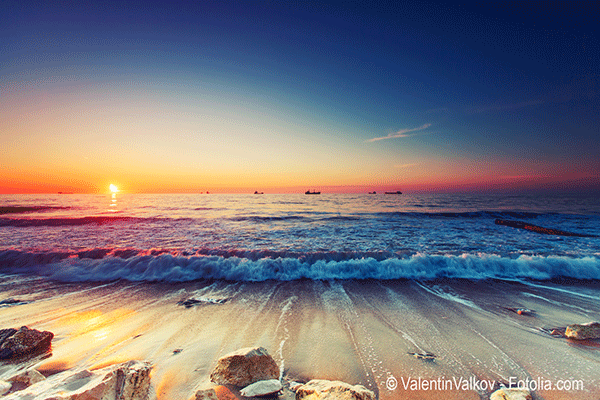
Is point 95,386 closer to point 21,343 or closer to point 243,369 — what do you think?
point 243,369

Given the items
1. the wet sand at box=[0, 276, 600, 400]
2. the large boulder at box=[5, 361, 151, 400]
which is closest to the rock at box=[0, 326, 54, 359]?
the wet sand at box=[0, 276, 600, 400]

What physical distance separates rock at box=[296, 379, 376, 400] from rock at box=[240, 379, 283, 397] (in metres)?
0.28

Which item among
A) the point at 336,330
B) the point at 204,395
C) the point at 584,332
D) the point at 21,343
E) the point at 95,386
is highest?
the point at 95,386

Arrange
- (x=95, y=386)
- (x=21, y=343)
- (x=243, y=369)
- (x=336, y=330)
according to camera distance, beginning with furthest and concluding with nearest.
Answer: (x=336, y=330) → (x=21, y=343) → (x=243, y=369) → (x=95, y=386)

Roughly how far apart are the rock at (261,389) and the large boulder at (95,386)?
109 cm

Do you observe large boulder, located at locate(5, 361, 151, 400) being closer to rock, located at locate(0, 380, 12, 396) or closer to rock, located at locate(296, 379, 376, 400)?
rock, located at locate(0, 380, 12, 396)

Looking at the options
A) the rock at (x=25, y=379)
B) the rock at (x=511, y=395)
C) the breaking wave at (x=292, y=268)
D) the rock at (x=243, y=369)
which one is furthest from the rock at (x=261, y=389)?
the breaking wave at (x=292, y=268)

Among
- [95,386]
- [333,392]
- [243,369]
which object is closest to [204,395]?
[243,369]

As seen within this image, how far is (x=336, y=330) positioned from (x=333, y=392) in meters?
2.09

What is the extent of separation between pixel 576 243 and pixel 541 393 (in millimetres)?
14139

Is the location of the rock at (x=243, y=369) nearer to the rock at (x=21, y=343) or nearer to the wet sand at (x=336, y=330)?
the wet sand at (x=336, y=330)

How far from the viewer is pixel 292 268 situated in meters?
7.47

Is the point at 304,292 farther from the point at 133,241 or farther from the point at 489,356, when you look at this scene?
the point at 133,241

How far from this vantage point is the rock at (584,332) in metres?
3.73
